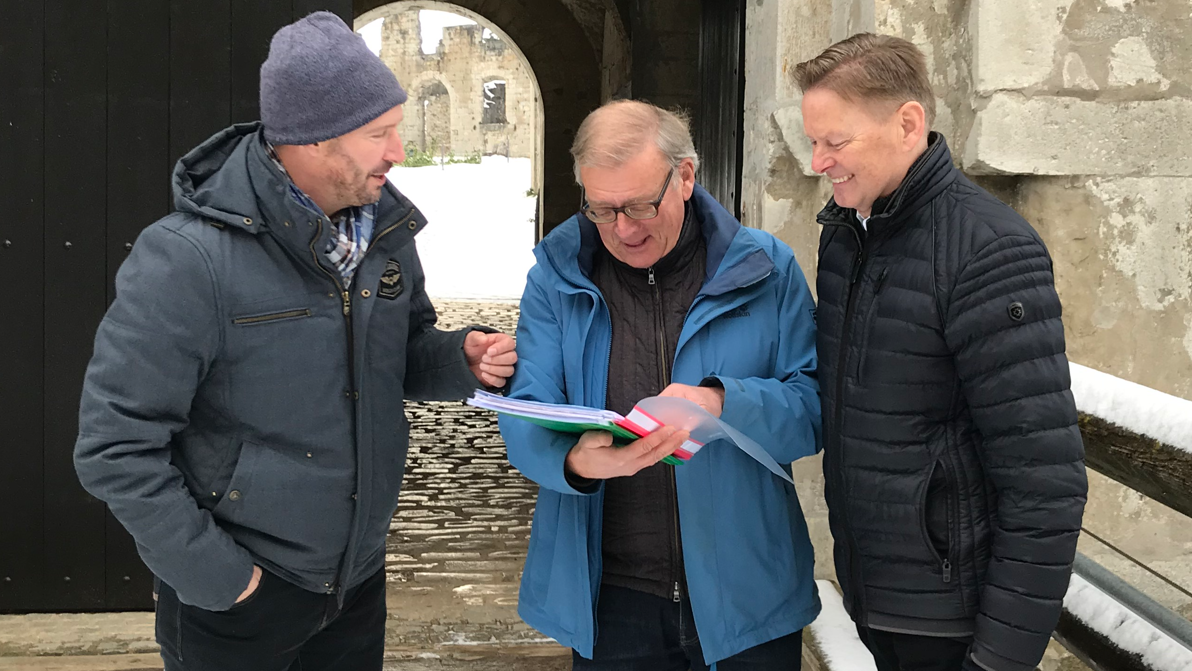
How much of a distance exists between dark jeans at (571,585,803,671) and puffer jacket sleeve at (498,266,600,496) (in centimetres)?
24

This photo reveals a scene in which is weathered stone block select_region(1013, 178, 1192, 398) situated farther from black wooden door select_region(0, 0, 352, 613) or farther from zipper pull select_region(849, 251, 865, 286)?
black wooden door select_region(0, 0, 352, 613)

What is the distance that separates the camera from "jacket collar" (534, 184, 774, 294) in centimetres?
181

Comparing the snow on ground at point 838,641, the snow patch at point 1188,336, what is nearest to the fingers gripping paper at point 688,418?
the snow on ground at point 838,641

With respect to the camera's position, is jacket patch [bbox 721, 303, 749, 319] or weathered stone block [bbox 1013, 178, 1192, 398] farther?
weathered stone block [bbox 1013, 178, 1192, 398]

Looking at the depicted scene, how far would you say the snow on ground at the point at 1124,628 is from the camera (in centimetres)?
174

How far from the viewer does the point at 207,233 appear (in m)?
1.69

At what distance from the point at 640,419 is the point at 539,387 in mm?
318

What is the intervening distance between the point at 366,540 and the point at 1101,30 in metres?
2.25

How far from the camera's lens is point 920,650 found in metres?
1.69

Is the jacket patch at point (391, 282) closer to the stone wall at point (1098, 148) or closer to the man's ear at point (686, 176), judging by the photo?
the man's ear at point (686, 176)

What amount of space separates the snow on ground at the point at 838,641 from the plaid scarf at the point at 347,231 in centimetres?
151

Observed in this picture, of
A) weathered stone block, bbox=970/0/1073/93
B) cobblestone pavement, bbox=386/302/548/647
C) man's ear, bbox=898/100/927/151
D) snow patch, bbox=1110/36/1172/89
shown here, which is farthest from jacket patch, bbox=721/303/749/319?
cobblestone pavement, bbox=386/302/548/647

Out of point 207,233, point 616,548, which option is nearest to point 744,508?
point 616,548

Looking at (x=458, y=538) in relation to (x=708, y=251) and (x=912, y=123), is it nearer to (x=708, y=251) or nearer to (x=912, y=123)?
(x=708, y=251)
